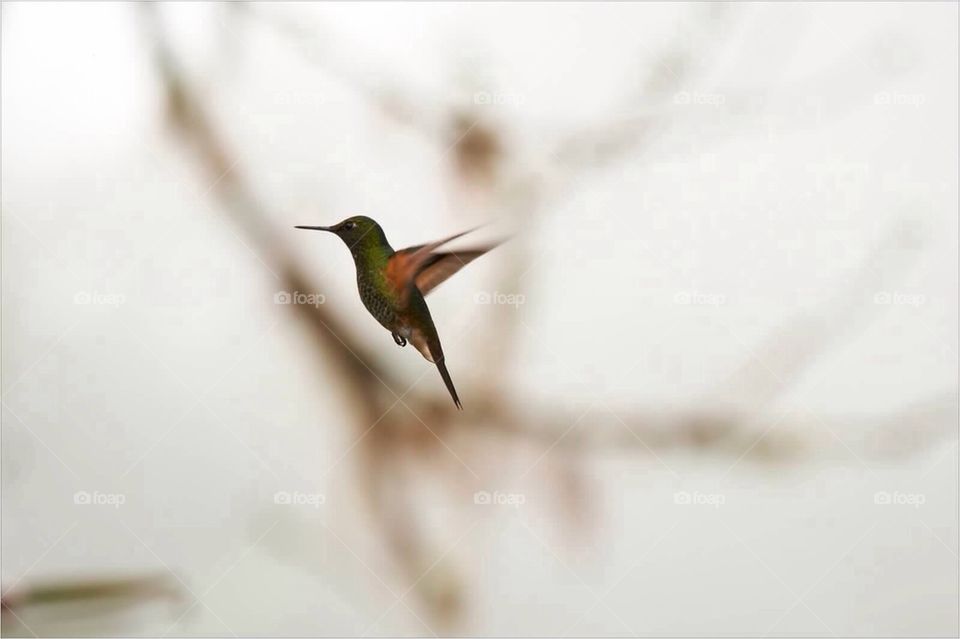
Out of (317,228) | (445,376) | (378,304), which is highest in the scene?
(317,228)

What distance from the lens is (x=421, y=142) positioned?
1.96 m

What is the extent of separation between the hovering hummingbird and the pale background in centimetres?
6

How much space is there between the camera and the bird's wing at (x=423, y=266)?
5.91ft

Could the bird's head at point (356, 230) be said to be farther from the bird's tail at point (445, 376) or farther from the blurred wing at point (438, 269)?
the bird's tail at point (445, 376)

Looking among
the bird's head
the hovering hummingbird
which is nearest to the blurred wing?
the hovering hummingbird

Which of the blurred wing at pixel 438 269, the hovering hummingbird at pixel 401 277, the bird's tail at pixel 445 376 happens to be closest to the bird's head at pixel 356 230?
the hovering hummingbird at pixel 401 277

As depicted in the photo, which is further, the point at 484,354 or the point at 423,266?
the point at 484,354

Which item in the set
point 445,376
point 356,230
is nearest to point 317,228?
point 356,230

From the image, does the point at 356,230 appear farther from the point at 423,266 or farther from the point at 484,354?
the point at 484,354

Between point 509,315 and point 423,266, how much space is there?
25 cm

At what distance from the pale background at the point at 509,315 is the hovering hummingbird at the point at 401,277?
6 cm

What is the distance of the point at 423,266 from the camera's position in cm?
180

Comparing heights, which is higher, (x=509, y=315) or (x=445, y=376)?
(x=509, y=315)

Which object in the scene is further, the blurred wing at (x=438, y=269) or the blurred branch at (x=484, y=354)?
the blurred branch at (x=484, y=354)
